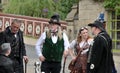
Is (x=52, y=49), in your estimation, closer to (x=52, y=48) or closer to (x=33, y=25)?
(x=52, y=48)

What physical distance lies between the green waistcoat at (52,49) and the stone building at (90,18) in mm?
12259

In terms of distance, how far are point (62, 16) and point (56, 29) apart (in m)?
21.8

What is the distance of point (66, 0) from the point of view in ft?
109

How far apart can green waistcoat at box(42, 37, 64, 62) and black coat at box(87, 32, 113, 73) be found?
143cm

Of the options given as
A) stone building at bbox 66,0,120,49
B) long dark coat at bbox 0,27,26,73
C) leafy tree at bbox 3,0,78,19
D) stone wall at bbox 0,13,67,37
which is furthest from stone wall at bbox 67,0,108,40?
long dark coat at bbox 0,27,26,73

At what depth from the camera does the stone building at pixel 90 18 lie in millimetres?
22177

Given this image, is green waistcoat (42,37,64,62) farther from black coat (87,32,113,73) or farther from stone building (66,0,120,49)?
stone building (66,0,120,49)

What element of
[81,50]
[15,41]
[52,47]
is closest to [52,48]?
[52,47]

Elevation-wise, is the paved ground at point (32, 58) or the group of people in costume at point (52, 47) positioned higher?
the group of people in costume at point (52, 47)

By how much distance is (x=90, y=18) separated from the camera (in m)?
23.4

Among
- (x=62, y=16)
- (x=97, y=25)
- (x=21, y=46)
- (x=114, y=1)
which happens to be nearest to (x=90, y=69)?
(x=97, y=25)

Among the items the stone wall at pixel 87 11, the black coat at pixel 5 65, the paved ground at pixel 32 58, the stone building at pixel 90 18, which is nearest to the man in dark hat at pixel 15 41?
the black coat at pixel 5 65

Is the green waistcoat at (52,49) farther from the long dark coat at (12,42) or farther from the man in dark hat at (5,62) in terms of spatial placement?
the man in dark hat at (5,62)

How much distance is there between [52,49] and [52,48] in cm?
2
